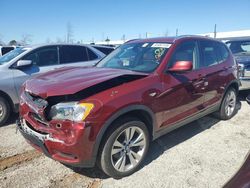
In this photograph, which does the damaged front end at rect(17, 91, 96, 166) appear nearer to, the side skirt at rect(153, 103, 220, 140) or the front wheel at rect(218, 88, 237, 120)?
the side skirt at rect(153, 103, 220, 140)

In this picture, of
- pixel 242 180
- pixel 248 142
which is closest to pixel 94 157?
pixel 242 180

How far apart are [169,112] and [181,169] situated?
→ 831 mm

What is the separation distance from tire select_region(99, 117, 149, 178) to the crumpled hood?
0.61 metres

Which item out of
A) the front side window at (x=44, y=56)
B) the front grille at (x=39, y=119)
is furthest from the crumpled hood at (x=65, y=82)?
the front side window at (x=44, y=56)


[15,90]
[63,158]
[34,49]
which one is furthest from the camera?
[34,49]

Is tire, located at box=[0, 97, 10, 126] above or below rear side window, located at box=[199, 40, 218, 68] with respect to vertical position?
below

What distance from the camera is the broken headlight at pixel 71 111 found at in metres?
2.75

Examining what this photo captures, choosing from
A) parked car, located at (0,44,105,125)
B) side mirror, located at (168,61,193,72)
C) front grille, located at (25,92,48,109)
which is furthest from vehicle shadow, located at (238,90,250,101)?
front grille, located at (25,92,48,109)

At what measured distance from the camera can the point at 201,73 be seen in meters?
4.35

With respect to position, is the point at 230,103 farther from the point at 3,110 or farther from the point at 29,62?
the point at 3,110

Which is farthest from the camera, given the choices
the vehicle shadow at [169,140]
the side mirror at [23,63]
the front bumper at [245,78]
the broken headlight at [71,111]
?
the front bumper at [245,78]

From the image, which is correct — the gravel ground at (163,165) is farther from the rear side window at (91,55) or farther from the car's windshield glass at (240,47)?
the car's windshield glass at (240,47)

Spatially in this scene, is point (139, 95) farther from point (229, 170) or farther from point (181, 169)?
point (229, 170)

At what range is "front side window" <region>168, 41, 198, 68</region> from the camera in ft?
12.7
